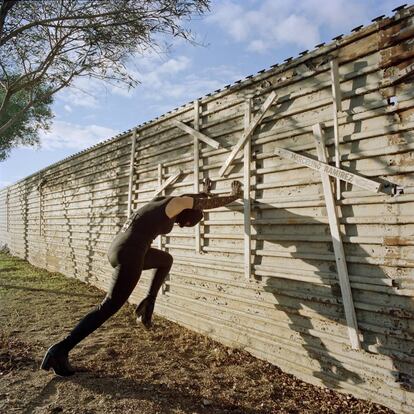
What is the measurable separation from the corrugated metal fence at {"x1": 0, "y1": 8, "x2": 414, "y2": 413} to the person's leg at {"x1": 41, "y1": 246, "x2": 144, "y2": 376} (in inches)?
62.2

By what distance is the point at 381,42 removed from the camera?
3.68 metres

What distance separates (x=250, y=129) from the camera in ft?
16.6

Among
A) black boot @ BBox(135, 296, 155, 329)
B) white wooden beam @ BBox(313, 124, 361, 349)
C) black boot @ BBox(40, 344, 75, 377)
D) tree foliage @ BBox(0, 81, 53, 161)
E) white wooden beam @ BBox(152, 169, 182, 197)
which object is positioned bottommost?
black boot @ BBox(40, 344, 75, 377)

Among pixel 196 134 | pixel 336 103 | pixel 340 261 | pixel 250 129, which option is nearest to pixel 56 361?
pixel 340 261

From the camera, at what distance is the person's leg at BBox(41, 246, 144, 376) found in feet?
13.1

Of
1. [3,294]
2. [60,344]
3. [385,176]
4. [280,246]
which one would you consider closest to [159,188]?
[280,246]

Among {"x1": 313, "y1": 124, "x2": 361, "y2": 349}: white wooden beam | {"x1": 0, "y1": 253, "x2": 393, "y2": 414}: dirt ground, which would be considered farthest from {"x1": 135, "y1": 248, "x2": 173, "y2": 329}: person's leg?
{"x1": 313, "y1": 124, "x2": 361, "y2": 349}: white wooden beam

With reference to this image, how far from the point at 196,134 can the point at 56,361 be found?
371 centimetres

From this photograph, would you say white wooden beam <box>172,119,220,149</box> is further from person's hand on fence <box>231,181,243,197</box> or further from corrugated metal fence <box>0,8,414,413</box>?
person's hand on fence <box>231,181,243,197</box>

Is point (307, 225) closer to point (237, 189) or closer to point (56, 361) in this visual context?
point (237, 189)

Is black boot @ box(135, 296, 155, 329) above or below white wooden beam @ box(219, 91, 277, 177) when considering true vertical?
below

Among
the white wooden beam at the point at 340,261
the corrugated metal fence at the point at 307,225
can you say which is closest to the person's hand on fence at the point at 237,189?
the corrugated metal fence at the point at 307,225

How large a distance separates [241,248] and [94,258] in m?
6.14

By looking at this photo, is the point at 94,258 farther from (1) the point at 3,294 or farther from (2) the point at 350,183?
(2) the point at 350,183
